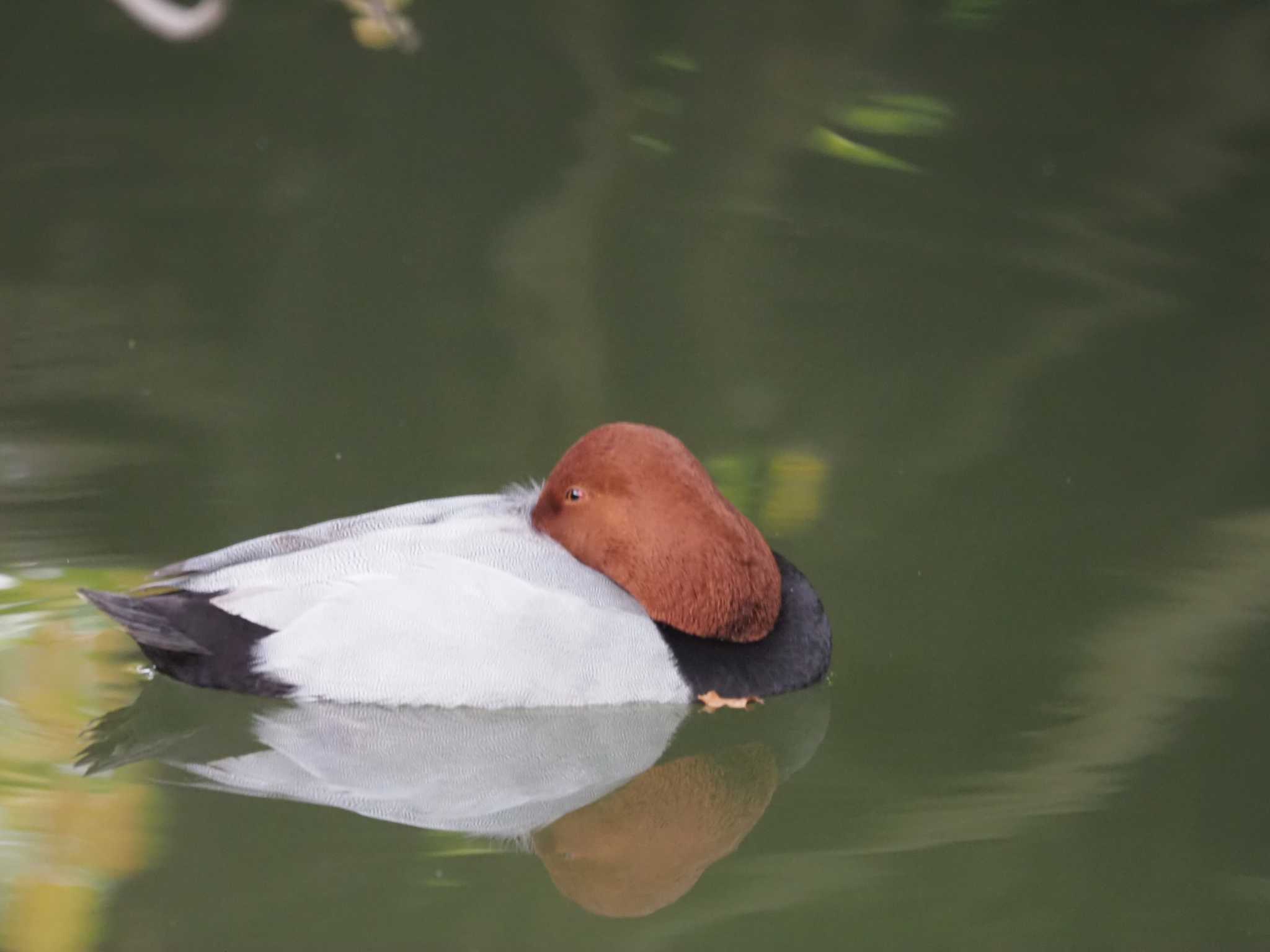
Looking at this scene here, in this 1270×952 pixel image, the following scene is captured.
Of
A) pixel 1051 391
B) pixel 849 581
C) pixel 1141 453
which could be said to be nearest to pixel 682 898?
pixel 849 581

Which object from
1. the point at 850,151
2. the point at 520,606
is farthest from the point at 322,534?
the point at 850,151

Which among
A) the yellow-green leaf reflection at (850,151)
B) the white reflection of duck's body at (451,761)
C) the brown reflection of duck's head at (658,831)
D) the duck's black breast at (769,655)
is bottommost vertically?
the yellow-green leaf reflection at (850,151)

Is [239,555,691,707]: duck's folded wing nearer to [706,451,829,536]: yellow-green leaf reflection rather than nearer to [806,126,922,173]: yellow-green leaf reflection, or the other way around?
[706,451,829,536]: yellow-green leaf reflection

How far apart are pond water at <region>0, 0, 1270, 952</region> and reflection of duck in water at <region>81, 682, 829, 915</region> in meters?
0.01

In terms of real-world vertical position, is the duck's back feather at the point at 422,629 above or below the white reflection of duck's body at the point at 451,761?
above

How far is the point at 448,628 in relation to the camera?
433 centimetres

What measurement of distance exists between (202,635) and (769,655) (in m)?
1.31

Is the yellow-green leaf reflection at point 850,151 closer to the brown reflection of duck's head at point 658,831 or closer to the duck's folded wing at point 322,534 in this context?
the duck's folded wing at point 322,534

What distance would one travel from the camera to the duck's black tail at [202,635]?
437cm

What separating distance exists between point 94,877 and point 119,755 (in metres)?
0.58

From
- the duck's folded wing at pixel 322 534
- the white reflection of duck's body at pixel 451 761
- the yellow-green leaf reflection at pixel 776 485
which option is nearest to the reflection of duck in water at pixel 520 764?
the white reflection of duck's body at pixel 451 761

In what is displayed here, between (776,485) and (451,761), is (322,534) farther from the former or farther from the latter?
(776,485)

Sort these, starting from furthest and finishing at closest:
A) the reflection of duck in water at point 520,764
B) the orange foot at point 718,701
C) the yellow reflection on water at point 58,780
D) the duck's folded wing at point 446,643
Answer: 1. the orange foot at point 718,701
2. the duck's folded wing at point 446,643
3. the reflection of duck in water at point 520,764
4. the yellow reflection on water at point 58,780

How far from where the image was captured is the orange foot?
4.47 m
